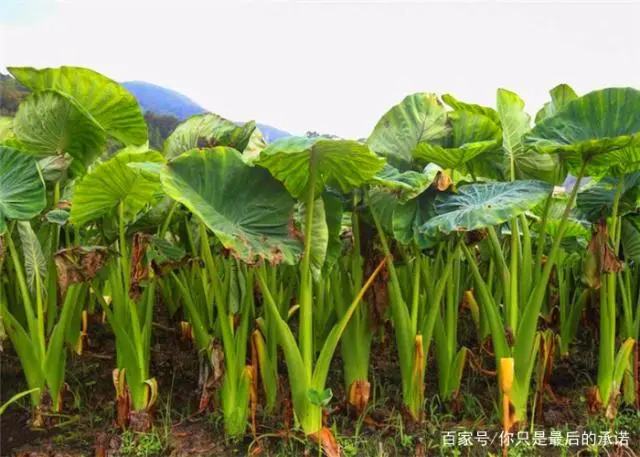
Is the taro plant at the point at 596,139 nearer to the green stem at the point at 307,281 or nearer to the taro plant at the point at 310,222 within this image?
the taro plant at the point at 310,222

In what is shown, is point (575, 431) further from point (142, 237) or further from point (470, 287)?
point (142, 237)

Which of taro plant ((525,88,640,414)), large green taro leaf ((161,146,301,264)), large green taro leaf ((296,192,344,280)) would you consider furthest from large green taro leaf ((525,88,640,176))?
large green taro leaf ((161,146,301,264))

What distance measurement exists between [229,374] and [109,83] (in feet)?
3.73

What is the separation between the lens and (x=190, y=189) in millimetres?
1699

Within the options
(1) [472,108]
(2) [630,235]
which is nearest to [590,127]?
(1) [472,108]

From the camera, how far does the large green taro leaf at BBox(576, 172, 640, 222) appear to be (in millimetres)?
2200

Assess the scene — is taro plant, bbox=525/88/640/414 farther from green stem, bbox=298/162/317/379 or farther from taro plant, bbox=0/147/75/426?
taro plant, bbox=0/147/75/426

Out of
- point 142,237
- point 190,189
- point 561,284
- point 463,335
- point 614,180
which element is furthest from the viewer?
point 463,335

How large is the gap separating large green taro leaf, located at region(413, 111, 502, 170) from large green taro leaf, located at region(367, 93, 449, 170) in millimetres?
49

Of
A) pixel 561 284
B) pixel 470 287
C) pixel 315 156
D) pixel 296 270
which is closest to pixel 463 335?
pixel 470 287

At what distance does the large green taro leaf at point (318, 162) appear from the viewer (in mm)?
1622

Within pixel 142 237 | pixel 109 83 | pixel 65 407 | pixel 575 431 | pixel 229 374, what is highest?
pixel 109 83

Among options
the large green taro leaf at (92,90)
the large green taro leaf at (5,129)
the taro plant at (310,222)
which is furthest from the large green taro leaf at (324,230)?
the large green taro leaf at (5,129)

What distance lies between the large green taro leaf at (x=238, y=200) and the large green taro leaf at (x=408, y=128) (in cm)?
56
